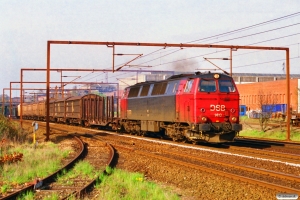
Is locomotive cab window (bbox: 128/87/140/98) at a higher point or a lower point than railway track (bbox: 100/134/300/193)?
higher

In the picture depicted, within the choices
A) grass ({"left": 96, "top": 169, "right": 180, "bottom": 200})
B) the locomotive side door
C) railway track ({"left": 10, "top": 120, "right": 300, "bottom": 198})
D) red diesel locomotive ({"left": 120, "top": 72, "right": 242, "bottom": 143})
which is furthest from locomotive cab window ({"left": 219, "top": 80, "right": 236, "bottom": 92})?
grass ({"left": 96, "top": 169, "right": 180, "bottom": 200})

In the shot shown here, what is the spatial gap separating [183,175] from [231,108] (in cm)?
887

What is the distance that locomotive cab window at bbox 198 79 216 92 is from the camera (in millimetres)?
19352

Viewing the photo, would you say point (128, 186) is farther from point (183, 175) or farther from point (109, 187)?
point (183, 175)

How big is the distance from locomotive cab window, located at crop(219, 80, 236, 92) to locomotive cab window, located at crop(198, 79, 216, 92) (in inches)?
16.1

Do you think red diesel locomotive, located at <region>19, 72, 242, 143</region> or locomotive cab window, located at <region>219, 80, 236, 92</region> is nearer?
red diesel locomotive, located at <region>19, 72, 242, 143</region>

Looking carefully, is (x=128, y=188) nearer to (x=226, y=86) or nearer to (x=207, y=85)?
(x=207, y=85)

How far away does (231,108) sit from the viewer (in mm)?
19875

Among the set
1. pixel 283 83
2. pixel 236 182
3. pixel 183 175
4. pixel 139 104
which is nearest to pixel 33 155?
pixel 183 175

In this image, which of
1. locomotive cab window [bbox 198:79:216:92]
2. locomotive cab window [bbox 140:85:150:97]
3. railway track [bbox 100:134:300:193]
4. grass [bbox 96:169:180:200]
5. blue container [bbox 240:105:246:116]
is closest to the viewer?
grass [bbox 96:169:180:200]

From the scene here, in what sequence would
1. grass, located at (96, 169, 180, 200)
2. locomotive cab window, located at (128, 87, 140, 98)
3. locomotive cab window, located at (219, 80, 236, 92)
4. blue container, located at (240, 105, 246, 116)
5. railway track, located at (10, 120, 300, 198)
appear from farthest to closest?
blue container, located at (240, 105, 246, 116)
locomotive cab window, located at (128, 87, 140, 98)
locomotive cab window, located at (219, 80, 236, 92)
railway track, located at (10, 120, 300, 198)
grass, located at (96, 169, 180, 200)

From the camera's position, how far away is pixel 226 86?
65.9 feet

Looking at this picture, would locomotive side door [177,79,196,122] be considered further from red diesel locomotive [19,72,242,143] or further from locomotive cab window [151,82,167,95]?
locomotive cab window [151,82,167,95]

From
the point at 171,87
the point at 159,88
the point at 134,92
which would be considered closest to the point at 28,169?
the point at 171,87
